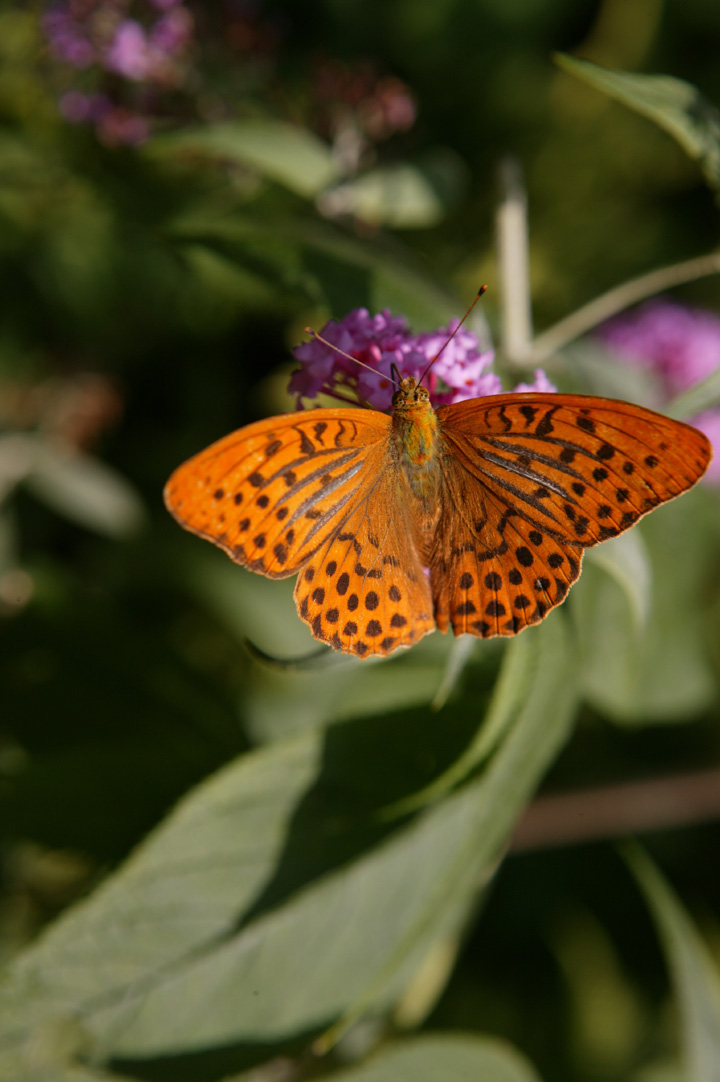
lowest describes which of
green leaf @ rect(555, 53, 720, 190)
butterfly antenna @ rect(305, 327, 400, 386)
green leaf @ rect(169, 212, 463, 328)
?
butterfly antenna @ rect(305, 327, 400, 386)

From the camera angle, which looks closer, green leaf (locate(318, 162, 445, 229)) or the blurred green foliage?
the blurred green foliage

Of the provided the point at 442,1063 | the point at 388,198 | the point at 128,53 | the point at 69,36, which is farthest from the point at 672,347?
the point at 442,1063

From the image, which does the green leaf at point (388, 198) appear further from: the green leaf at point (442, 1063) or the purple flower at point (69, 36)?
the green leaf at point (442, 1063)

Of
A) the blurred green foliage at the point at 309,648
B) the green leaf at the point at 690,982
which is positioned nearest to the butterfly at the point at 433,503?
the blurred green foliage at the point at 309,648

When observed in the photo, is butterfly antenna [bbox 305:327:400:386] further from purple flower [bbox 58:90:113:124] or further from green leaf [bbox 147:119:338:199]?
purple flower [bbox 58:90:113:124]

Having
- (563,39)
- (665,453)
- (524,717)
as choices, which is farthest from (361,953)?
(563,39)

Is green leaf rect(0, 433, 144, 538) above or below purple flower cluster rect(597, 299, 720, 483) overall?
below

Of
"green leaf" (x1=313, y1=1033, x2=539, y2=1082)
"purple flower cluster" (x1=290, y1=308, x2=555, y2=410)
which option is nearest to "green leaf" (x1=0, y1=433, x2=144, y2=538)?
"purple flower cluster" (x1=290, y1=308, x2=555, y2=410)
